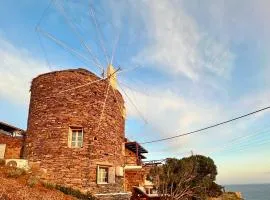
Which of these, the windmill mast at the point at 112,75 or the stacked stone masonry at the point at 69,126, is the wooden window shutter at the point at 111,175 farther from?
the windmill mast at the point at 112,75

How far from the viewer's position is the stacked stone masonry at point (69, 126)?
17656mm

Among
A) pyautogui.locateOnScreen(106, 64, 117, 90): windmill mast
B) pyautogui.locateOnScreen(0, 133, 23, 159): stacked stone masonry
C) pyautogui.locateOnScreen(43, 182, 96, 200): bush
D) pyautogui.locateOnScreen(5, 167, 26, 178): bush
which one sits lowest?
pyautogui.locateOnScreen(43, 182, 96, 200): bush

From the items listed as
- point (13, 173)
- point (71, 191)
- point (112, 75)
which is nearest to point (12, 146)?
point (13, 173)

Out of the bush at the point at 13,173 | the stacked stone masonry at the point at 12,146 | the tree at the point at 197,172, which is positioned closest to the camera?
the bush at the point at 13,173

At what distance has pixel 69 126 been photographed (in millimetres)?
18328

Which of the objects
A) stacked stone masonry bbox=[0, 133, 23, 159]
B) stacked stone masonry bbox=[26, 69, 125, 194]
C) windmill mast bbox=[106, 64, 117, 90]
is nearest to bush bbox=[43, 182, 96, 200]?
stacked stone masonry bbox=[26, 69, 125, 194]

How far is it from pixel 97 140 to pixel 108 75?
507cm

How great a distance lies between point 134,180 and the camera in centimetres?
2128

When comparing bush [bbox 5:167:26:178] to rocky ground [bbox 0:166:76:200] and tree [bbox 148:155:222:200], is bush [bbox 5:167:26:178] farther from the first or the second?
tree [bbox 148:155:222:200]

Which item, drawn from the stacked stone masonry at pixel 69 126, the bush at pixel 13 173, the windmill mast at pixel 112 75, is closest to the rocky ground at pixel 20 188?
the bush at pixel 13 173

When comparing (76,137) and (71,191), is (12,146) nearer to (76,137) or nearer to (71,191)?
(76,137)

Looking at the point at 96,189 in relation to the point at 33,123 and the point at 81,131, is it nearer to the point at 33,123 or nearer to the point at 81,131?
the point at 81,131

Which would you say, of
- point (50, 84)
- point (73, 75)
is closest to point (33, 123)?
point (50, 84)

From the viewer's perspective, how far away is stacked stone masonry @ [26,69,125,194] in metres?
17.7
